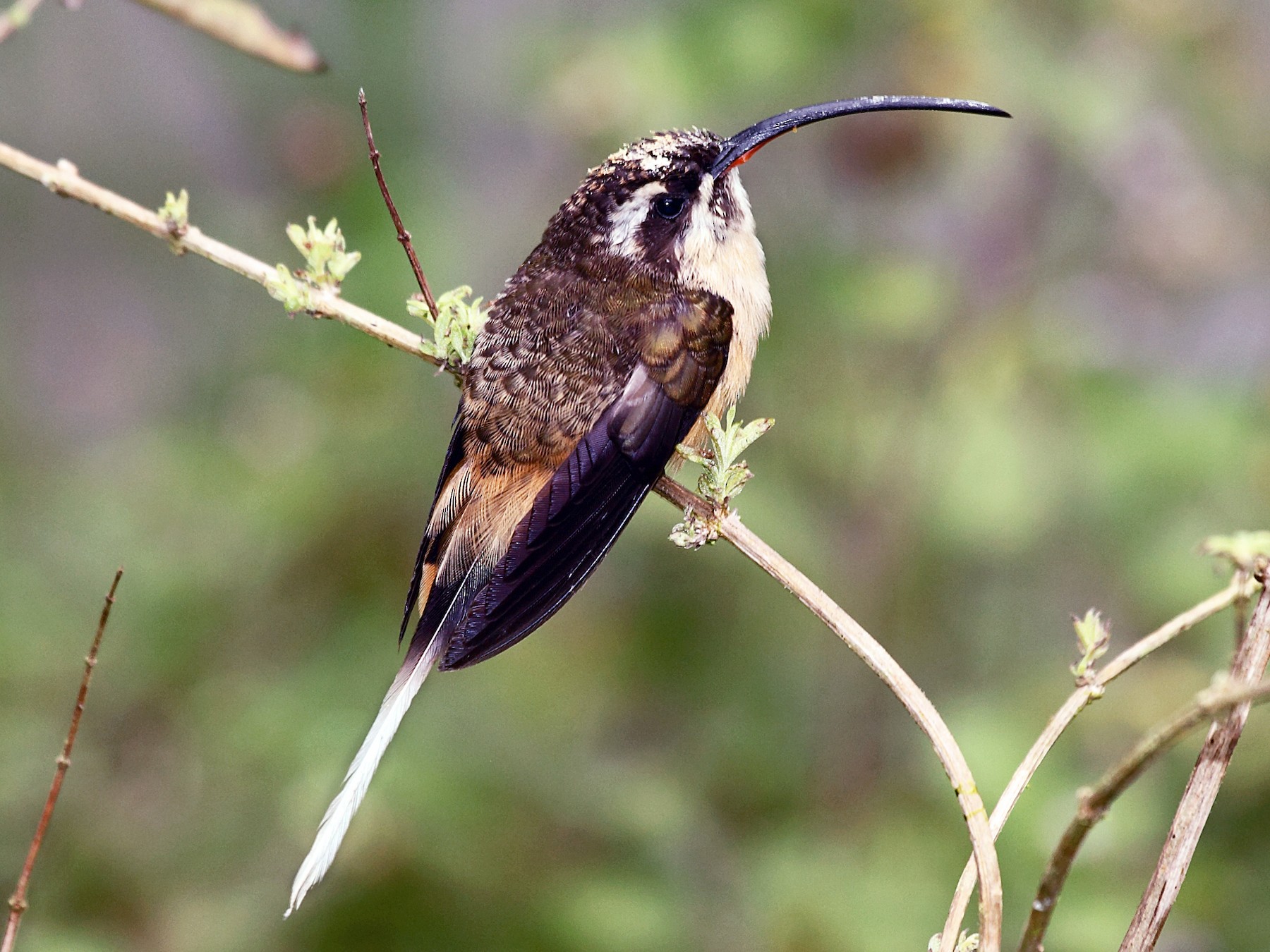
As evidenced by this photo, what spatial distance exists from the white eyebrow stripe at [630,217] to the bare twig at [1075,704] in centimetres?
147

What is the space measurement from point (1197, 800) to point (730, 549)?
2.42 m

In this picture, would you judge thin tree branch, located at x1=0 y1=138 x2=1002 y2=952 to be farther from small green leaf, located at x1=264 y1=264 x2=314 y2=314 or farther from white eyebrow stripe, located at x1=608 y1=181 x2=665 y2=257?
white eyebrow stripe, located at x1=608 y1=181 x2=665 y2=257

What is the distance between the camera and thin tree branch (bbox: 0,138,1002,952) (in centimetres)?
141

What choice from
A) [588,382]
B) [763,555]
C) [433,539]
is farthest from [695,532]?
[433,539]

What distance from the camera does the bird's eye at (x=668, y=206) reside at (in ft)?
8.79

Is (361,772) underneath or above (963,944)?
above

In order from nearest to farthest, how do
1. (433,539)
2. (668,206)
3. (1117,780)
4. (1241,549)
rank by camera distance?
1. (1117,780)
2. (1241,549)
3. (433,539)
4. (668,206)

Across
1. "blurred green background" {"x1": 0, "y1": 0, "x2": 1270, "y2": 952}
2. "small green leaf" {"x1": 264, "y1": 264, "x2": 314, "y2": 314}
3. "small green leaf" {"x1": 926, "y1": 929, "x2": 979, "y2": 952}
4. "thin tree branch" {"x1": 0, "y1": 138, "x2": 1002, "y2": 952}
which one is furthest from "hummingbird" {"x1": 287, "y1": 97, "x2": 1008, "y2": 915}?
"small green leaf" {"x1": 926, "y1": 929, "x2": 979, "y2": 952}

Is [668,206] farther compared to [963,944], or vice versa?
[668,206]

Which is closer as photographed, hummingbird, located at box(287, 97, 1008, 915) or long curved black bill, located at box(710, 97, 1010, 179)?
long curved black bill, located at box(710, 97, 1010, 179)

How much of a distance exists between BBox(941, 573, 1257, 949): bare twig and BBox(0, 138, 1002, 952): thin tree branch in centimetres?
4

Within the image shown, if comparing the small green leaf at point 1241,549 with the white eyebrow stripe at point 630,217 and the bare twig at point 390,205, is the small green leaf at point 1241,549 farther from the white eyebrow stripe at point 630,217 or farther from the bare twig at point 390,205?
the white eyebrow stripe at point 630,217

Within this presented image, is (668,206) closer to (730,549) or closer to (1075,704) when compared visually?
(730,549)

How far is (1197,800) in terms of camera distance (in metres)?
1.39
